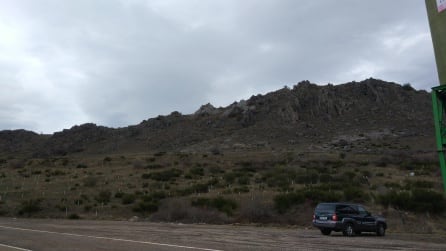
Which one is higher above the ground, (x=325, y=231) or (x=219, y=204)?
(x=219, y=204)

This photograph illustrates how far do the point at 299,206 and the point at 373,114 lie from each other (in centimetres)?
6125

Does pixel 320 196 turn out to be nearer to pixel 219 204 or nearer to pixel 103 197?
pixel 219 204

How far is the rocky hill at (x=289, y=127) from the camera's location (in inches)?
3253

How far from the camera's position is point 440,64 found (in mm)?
20984

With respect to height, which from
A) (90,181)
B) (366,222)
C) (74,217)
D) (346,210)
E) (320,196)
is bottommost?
(366,222)

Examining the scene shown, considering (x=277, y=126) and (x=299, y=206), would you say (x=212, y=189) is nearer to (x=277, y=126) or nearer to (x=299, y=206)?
(x=299, y=206)

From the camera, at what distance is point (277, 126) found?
92.4 m

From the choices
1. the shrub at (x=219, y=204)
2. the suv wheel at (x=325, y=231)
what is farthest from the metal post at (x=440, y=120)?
the shrub at (x=219, y=204)

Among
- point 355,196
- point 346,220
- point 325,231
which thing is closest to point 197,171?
point 355,196

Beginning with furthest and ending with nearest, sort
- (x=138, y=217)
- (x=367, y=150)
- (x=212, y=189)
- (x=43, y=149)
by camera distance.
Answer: (x=43, y=149)
(x=367, y=150)
(x=212, y=189)
(x=138, y=217)

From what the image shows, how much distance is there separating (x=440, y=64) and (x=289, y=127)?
7002 cm

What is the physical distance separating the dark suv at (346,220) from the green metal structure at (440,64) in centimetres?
547

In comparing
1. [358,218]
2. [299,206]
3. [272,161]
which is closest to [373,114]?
[272,161]

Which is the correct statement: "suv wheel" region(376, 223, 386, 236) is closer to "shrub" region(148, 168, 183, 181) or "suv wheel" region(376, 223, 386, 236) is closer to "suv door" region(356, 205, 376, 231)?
"suv door" region(356, 205, 376, 231)
